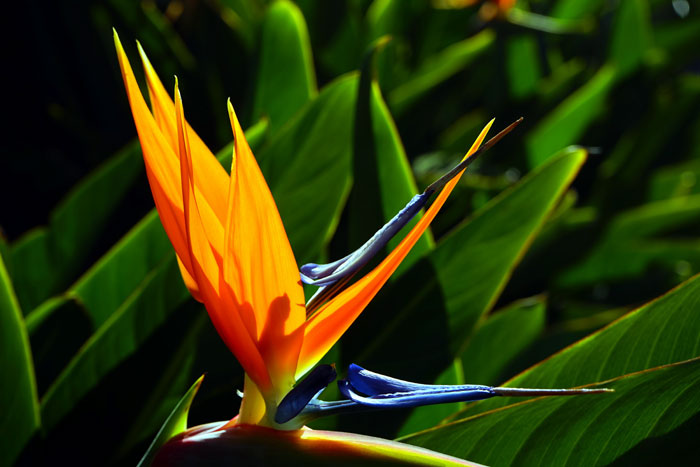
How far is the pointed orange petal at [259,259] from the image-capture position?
13.0 inches

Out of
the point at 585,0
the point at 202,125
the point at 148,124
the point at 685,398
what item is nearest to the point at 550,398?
the point at 685,398

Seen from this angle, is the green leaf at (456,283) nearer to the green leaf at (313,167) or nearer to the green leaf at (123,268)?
the green leaf at (313,167)

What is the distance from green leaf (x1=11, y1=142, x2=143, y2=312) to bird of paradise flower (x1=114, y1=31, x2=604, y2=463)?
0.52 meters

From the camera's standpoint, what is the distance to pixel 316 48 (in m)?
1.30

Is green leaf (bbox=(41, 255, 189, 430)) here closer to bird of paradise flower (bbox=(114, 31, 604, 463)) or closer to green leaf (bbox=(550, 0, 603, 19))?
bird of paradise flower (bbox=(114, 31, 604, 463))

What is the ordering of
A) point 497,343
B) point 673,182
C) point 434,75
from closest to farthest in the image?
1. point 497,343
2. point 434,75
3. point 673,182

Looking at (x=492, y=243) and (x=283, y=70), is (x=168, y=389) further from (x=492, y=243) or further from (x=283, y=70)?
(x=283, y=70)

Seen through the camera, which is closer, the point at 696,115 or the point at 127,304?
the point at 127,304

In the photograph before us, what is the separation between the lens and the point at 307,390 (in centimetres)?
34

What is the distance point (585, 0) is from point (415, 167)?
2.28 ft

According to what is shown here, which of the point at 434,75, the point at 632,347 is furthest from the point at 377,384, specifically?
the point at 434,75

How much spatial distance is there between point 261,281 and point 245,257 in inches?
0.6

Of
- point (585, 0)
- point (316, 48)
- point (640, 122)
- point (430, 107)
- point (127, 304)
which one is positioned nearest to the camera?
point (127, 304)

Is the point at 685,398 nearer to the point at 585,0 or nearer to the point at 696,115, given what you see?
the point at 696,115
